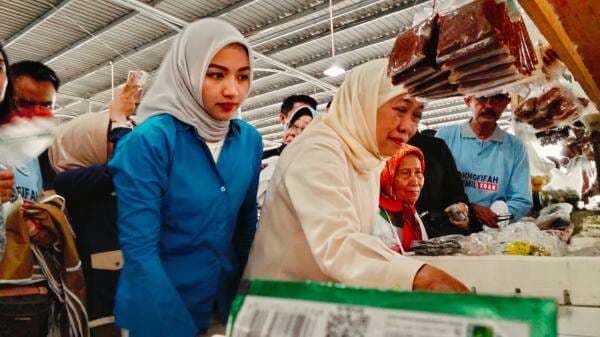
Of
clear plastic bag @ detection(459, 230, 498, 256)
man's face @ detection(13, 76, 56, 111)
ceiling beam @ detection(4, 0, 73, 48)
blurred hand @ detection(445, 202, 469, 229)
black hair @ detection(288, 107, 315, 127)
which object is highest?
ceiling beam @ detection(4, 0, 73, 48)

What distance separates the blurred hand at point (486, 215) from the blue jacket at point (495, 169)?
0.59 ft

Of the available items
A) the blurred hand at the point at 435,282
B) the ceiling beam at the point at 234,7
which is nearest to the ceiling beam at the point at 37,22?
the ceiling beam at the point at 234,7

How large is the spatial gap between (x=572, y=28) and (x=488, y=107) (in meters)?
1.68

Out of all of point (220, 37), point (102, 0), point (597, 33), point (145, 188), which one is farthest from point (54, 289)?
point (102, 0)

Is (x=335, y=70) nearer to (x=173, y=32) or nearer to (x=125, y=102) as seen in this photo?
(x=173, y=32)

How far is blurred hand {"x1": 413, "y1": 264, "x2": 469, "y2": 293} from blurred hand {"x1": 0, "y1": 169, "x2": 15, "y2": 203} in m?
1.15

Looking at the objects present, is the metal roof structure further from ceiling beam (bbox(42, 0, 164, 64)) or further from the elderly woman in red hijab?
the elderly woman in red hijab

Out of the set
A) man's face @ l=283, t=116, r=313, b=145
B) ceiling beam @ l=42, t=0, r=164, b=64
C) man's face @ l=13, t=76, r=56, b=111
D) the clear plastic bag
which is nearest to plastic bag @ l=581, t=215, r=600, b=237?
the clear plastic bag

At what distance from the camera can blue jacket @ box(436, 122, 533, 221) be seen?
8.05ft

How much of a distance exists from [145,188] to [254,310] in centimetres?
76

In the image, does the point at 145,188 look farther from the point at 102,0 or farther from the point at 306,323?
the point at 102,0

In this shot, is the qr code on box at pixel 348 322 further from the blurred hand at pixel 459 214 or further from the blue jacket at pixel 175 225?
the blurred hand at pixel 459 214

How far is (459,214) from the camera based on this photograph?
2.13 metres

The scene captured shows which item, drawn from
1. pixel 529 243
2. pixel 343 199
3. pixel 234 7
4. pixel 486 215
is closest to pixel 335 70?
pixel 234 7
